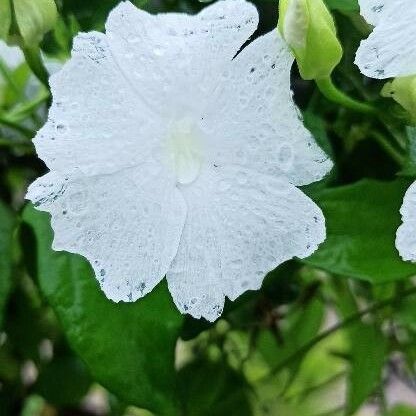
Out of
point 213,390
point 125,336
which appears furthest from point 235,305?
point 213,390

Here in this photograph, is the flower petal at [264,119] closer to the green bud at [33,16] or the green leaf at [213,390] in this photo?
the green bud at [33,16]

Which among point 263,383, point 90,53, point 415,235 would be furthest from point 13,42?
point 263,383

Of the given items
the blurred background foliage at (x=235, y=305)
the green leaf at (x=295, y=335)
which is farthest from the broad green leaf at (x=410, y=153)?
the green leaf at (x=295, y=335)

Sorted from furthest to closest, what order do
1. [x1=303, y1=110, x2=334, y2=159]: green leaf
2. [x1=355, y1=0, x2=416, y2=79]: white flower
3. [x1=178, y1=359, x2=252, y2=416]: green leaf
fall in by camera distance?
1. [x1=178, y1=359, x2=252, y2=416]: green leaf
2. [x1=303, y1=110, x2=334, y2=159]: green leaf
3. [x1=355, y1=0, x2=416, y2=79]: white flower

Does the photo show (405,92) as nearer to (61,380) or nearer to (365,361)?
(365,361)

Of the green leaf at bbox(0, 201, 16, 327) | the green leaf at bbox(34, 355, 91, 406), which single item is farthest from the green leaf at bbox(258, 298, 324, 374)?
the green leaf at bbox(0, 201, 16, 327)

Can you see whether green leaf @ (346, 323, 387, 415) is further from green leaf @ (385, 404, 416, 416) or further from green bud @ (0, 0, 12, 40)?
green bud @ (0, 0, 12, 40)
